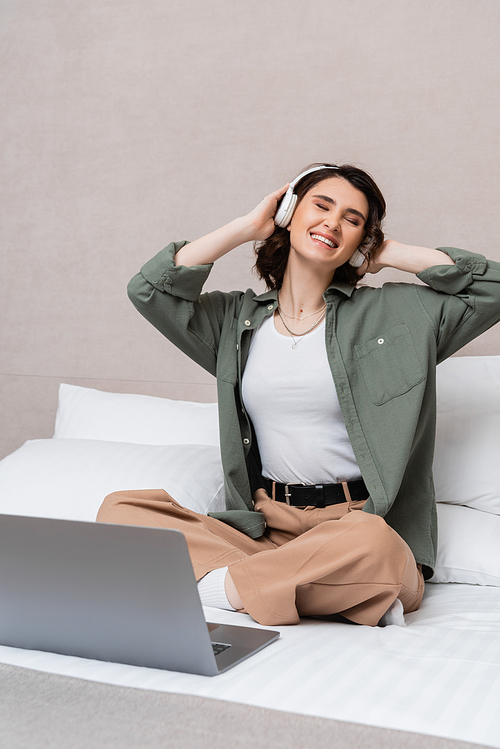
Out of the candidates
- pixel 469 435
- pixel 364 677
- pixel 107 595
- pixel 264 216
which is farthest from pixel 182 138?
pixel 364 677

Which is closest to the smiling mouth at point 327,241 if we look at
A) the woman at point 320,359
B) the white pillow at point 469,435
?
the woman at point 320,359

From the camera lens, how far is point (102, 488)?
155 centimetres

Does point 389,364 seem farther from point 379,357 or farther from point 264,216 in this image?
point 264,216

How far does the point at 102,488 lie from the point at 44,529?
78cm

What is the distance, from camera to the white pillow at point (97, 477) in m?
1.55

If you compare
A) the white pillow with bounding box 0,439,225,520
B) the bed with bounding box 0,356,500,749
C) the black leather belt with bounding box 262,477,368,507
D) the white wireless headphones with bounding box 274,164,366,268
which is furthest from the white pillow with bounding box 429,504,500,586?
the white wireless headphones with bounding box 274,164,366,268

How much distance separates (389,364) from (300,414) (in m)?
0.22

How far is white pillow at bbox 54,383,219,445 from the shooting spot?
1878mm

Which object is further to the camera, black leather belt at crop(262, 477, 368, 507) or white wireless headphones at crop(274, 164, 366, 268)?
white wireless headphones at crop(274, 164, 366, 268)

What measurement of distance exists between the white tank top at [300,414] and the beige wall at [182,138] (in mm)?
738

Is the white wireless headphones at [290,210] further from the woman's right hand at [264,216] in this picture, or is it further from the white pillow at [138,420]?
the white pillow at [138,420]

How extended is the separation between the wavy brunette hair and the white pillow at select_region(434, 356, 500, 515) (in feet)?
1.31

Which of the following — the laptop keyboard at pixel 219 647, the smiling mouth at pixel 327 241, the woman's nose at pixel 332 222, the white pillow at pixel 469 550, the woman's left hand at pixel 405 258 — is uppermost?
the woman's nose at pixel 332 222

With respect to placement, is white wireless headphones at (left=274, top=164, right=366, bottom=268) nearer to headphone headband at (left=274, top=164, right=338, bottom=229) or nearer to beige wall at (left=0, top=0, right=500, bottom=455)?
headphone headband at (left=274, top=164, right=338, bottom=229)
